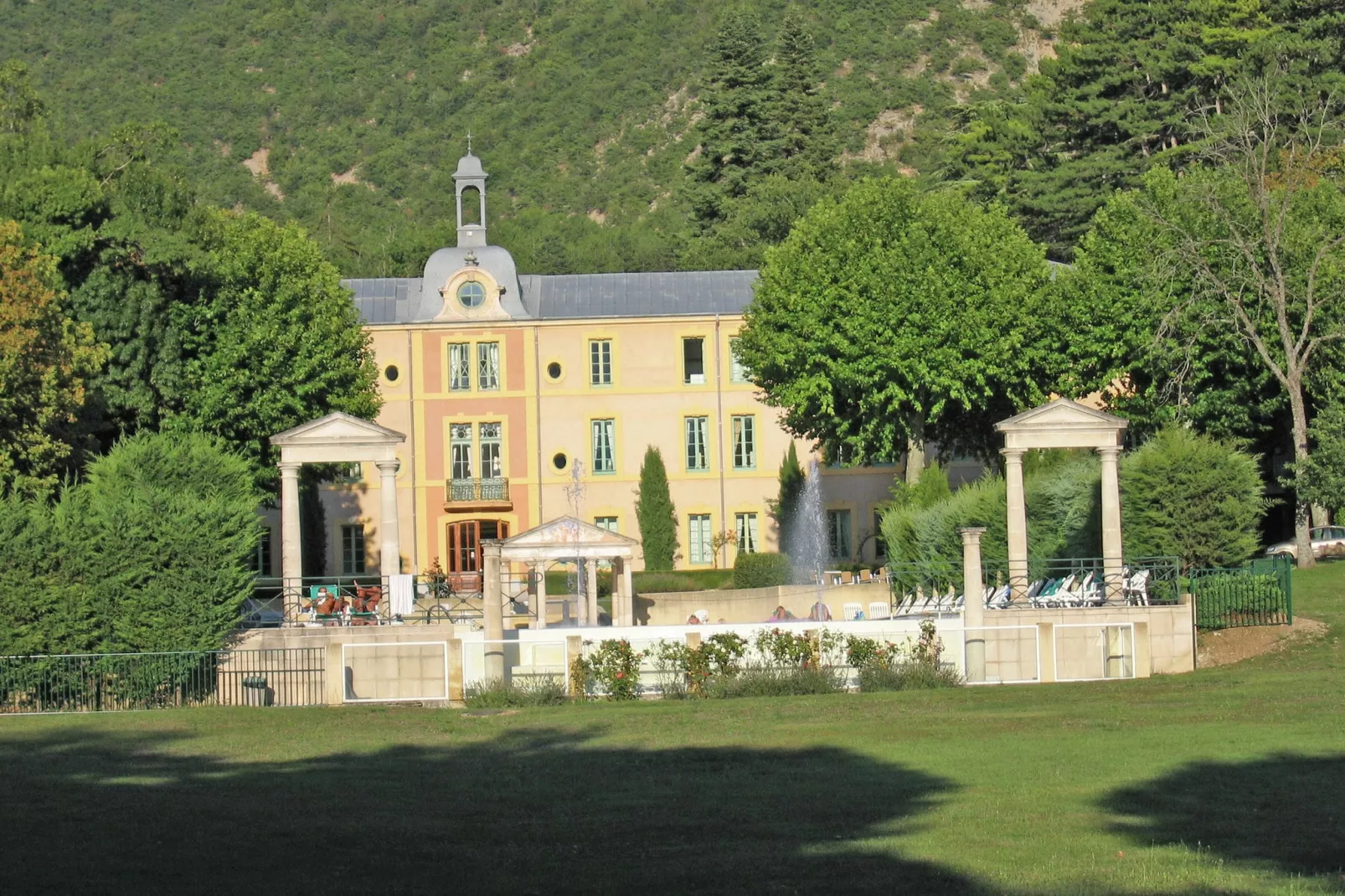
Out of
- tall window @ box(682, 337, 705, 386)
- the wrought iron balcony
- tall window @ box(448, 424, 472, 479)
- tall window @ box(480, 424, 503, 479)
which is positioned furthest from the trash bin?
tall window @ box(682, 337, 705, 386)

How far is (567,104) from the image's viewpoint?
124m

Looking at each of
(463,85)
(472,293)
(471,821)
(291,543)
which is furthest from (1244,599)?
(463,85)

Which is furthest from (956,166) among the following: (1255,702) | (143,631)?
(1255,702)

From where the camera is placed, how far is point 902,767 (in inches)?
869

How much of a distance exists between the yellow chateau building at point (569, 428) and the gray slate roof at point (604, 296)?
0.83ft

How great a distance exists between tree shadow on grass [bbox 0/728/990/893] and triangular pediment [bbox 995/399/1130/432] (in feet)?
50.4

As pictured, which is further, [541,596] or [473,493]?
[473,493]

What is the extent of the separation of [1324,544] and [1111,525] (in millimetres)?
18812

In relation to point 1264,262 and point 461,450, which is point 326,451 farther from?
point 461,450

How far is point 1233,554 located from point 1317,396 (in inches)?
361

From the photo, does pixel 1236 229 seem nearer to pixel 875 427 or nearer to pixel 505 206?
pixel 875 427

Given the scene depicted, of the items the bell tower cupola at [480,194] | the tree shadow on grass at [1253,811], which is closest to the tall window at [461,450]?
the bell tower cupola at [480,194]

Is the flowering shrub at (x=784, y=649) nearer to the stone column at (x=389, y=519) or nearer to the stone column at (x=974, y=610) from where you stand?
the stone column at (x=974, y=610)

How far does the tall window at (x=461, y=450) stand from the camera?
66625 millimetres
